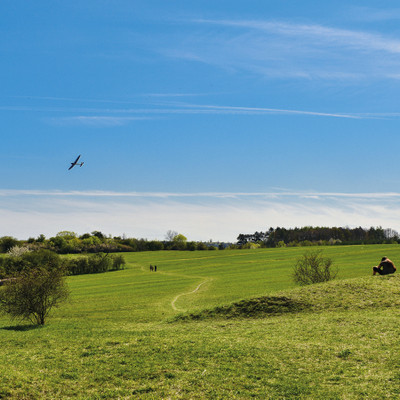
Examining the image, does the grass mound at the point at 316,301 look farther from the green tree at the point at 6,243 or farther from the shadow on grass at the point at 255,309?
the green tree at the point at 6,243

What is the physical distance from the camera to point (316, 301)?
2819cm

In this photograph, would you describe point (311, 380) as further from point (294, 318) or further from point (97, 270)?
point (97, 270)

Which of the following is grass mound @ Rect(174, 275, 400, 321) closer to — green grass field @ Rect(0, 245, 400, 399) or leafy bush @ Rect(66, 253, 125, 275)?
green grass field @ Rect(0, 245, 400, 399)

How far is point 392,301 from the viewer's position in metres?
26.9

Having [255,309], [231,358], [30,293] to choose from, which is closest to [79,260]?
[30,293]

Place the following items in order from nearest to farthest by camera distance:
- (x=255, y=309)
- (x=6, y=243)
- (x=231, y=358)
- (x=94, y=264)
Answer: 1. (x=231, y=358)
2. (x=255, y=309)
3. (x=94, y=264)
4. (x=6, y=243)

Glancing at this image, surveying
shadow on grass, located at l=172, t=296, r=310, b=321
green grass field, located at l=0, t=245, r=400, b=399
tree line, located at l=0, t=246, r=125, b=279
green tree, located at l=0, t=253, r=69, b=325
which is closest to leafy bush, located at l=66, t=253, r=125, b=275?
tree line, located at l=0, t=246, r=125, b=279

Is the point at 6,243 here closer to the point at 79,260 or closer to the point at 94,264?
the point at 79,260

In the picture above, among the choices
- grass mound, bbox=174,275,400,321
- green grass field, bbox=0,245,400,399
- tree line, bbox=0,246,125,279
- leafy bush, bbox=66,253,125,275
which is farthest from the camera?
leafy bush, bbox=66,253,125,275

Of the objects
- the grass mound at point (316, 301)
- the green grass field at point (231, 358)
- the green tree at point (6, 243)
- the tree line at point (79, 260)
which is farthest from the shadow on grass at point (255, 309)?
the green tree at point (6, 243)

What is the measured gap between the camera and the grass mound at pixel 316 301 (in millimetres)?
27141

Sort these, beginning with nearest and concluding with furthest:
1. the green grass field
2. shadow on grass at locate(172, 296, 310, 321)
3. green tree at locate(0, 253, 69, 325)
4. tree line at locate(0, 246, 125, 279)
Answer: the green grass field < shadow on grass at locate(172, 296, 310, 321) < green tree at locate(0, 253, 69, 325) < tree line at locate(0, 246, 125, 279)

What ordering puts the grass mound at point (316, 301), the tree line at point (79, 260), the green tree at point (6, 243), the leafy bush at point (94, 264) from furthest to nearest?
the green tree at point (6, 243) < the leafy bush at point (94, 264) < the tree line at point (79, 260) < the grass mound at point (316, 301)

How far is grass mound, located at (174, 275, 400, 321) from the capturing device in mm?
27141
